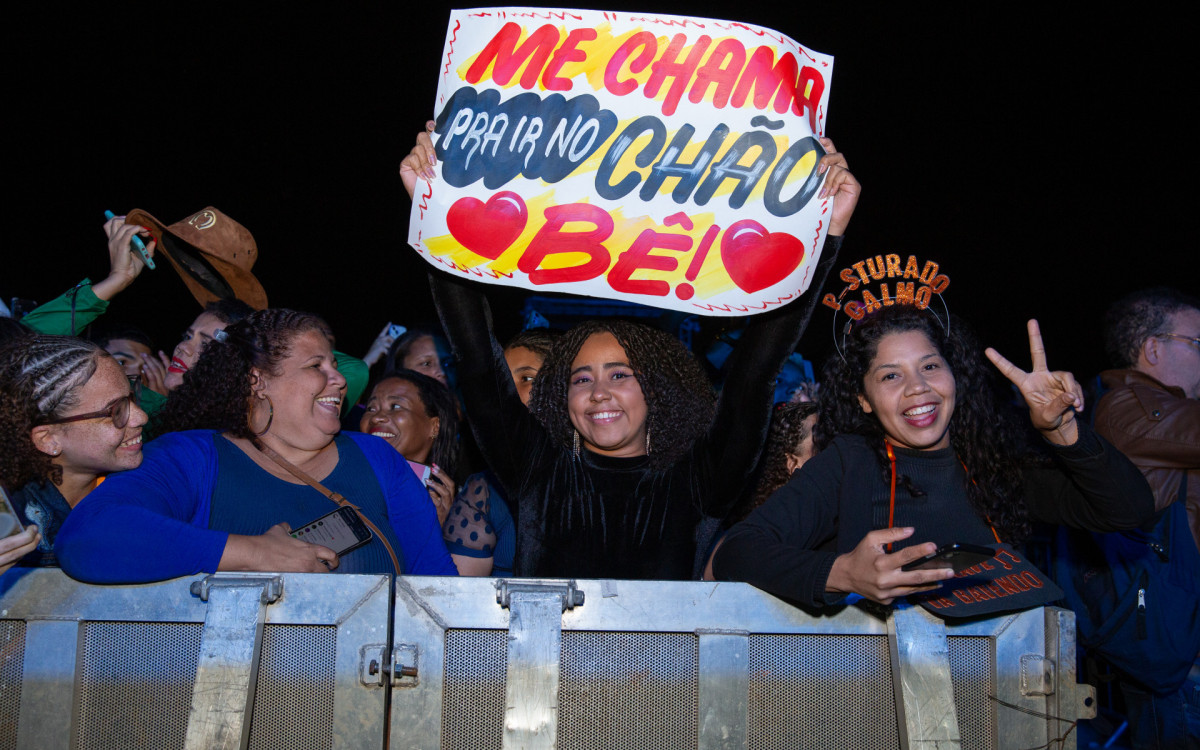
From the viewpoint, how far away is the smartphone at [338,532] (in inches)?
82.3

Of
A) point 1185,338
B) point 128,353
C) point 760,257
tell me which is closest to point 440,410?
point 128,353

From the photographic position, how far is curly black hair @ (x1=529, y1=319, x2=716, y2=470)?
2658 mm

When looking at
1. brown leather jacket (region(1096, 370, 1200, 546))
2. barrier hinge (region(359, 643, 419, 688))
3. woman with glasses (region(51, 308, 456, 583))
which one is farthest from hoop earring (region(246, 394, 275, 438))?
brown leather jacket (region(1096, 370, 1200, 546))

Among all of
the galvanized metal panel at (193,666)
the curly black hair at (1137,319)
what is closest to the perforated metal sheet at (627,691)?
the galvanized metal panel at (193,666)

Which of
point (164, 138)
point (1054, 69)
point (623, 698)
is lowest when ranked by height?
point (623, 698)

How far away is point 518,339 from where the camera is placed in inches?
143

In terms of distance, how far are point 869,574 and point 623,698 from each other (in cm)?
51

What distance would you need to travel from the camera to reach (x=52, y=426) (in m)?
2.10

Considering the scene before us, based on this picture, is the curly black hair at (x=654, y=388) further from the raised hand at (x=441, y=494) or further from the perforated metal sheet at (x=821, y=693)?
the perforated metal sheet at (x=821, y=693)

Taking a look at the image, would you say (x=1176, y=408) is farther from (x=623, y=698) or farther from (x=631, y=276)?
(x=623, y=698)

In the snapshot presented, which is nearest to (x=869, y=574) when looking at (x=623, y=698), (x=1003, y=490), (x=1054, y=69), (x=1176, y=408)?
(x=623, y=698)

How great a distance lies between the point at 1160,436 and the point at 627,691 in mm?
2395

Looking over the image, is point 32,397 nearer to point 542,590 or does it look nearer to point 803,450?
point 542,590

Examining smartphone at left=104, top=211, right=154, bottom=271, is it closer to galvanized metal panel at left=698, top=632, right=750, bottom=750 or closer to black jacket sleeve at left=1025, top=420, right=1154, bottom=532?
galvanized metal panel at left=698, top=632, right=750, bottom=750
